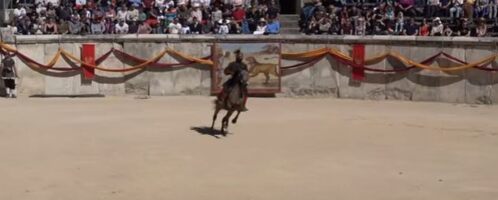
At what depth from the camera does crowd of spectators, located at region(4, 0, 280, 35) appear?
25.6 meters

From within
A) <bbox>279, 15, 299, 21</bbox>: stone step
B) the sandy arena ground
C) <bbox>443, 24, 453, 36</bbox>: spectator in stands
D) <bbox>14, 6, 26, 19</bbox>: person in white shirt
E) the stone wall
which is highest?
<bbox>14, 6, 26, 19</bbox>: person in white shirt

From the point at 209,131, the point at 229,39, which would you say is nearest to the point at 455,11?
the point at 229,39

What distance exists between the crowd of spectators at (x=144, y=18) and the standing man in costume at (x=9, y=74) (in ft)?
4.87

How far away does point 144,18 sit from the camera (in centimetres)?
2631

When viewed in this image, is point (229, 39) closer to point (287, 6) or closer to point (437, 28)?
point (437, 28)

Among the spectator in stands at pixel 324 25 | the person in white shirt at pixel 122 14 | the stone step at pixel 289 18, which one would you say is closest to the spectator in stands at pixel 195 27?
the person in white shirt at pixel 122 14

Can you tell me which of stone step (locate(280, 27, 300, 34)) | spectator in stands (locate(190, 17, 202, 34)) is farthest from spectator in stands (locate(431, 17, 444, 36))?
spectator in stands (locate(190, 17, 202, 34))

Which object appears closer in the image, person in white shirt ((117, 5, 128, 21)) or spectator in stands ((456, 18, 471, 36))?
spectator in stands ((456, 18, 471, 36))

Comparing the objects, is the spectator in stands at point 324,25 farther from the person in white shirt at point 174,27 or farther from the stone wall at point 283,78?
the person in white shirt at point 174,27

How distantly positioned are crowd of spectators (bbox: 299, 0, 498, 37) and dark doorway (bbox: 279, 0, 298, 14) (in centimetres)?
504

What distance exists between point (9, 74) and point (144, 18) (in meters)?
4.75

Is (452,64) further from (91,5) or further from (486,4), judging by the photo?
(91,5)

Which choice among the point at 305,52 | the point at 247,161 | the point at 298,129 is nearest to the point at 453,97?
the point at 305,52

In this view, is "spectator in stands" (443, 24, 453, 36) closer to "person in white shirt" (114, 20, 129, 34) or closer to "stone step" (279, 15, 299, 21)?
"stone step" (279, 15, 299, 21)
